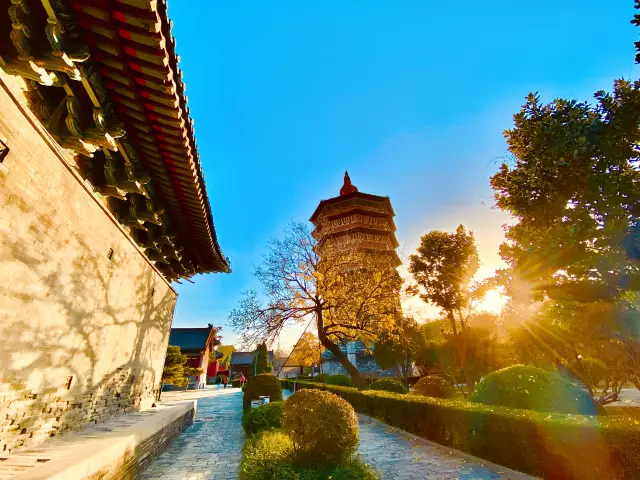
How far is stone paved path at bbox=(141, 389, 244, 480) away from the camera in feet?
18.5

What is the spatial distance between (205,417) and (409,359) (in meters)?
21.2

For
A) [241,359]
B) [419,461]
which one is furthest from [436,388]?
[241,359]

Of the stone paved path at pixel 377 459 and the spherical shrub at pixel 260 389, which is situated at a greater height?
the spherical shrub at pixel 260 389

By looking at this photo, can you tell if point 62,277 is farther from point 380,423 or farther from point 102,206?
point 380,423

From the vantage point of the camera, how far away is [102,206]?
5246 millimetres

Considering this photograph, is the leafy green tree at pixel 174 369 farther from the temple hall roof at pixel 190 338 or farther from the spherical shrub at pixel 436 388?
the spherical shrub at pixel 436 388

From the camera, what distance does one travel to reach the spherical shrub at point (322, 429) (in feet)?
17.0

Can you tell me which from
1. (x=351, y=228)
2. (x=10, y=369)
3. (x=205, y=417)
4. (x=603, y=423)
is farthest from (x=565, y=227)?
(x=351, y=228)

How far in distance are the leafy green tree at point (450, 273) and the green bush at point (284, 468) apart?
57.5ft

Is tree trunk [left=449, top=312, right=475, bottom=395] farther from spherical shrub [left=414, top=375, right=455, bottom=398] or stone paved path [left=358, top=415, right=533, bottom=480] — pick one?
stone paved path [left=358, top=415, right=533, bottom=480]

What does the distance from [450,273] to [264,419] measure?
59.3ft

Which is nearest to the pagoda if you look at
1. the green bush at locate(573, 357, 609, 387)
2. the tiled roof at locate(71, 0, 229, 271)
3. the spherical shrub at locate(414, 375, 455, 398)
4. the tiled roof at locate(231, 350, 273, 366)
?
the green bush at locate(573, 357, 609, 387)

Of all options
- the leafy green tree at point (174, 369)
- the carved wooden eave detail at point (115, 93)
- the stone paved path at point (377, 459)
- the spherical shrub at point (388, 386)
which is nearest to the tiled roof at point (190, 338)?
the leafy green tree at point (174, 369)

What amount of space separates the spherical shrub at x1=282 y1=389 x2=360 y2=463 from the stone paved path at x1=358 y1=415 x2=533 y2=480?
1.03 metres
